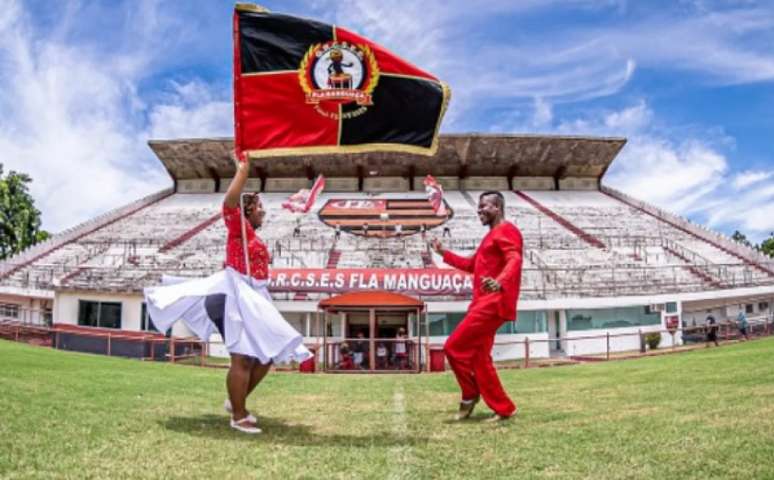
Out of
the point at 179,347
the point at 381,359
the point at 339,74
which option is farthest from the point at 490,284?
the point at 179,347

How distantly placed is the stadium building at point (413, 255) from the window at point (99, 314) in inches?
1.9

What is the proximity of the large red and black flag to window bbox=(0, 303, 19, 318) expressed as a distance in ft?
90.5

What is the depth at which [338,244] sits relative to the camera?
96.9 ft

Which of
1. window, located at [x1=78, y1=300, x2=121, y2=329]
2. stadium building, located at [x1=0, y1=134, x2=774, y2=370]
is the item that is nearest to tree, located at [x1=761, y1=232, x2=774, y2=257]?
stadium building, located at [x1=0, y1=134, x2=774, y2=370]

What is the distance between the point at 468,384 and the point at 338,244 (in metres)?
25.0

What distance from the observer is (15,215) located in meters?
41.5

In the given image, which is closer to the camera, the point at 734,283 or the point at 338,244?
the point at 734,283

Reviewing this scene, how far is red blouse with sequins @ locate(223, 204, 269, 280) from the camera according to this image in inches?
175

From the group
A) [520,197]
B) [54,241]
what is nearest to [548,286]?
[520,197]

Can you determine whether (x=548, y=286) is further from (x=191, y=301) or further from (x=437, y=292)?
(x=191, y=301)

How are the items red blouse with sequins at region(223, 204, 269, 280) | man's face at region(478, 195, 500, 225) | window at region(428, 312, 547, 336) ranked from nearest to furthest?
red blouse with sequins at region(223, 204, 269, 280) < man's face at region(478, 195, 500, 225) < window at region(428, 312, 547, 336)

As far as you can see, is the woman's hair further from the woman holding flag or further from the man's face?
the man's face

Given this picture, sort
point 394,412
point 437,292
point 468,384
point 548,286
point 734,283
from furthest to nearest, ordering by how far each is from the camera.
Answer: point 734,283, point 548,286, point 437,292, point 394,412, point 468,384

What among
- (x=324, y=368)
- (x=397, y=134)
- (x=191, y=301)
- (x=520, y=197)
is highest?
(x=520, y=197)
